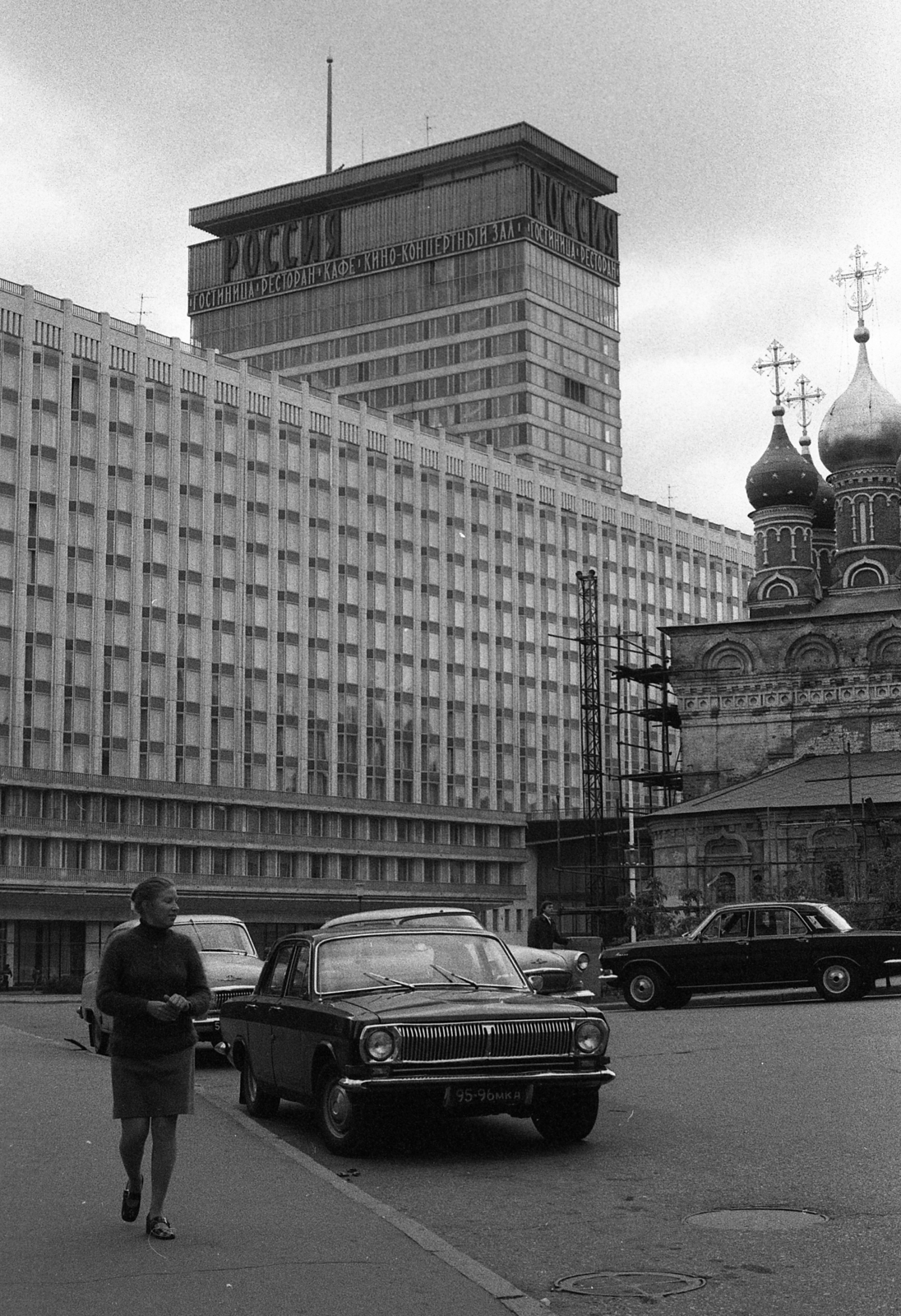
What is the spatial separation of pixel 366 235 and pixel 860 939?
10886cm

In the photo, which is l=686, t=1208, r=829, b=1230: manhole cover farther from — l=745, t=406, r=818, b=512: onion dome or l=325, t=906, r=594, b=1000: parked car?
l=745, t=406, r=818, b=512: onion dome

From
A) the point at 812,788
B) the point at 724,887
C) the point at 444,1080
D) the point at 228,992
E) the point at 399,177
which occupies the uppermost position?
the point at 399,177

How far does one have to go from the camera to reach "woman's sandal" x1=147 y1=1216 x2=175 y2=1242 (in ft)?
29.3

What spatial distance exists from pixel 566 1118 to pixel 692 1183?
5.84 feet

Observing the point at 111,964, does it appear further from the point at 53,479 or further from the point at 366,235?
the point at 366,235

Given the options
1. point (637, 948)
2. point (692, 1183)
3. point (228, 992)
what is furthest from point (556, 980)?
point (692, 1183)

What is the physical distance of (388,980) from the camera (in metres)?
12.8

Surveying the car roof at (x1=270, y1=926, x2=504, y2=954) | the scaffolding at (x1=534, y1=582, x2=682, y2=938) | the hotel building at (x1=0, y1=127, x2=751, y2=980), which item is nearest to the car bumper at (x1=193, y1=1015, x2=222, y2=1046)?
the car roof at (x1=270, y1=926, x2=504, y2=954)

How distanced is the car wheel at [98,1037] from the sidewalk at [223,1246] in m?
8.68

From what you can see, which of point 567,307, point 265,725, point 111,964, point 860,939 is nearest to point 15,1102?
point 111,964

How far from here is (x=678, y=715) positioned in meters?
70.2

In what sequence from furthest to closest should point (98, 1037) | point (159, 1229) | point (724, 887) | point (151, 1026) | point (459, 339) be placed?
point (459, 339)
point (724, 887)
point (98, 1037)
point (151, 1026)
point (159, 1229)

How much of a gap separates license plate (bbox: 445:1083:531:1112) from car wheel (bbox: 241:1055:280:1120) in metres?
2.56

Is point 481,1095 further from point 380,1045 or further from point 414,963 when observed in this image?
point 414,963
